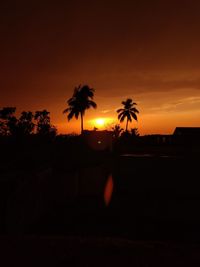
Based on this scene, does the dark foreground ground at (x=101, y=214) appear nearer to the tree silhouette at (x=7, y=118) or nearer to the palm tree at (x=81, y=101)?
the tree silhouette at (x=7, y=118)

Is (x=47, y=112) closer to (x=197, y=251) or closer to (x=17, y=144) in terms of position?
(x=17, y=144)

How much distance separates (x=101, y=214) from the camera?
12.7 metres

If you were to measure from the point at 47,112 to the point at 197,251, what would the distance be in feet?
141

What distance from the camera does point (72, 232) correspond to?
10430 millimetres

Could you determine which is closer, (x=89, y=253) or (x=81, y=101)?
(x=89, y=253)

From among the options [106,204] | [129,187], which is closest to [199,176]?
[129,187]

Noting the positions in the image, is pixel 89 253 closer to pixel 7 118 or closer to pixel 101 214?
pixel 101 214

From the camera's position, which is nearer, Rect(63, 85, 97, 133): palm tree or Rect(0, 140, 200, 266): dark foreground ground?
Rect(0, 140, 200, 266): dark foreground ground

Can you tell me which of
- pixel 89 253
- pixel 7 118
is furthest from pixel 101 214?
pixel 7 118

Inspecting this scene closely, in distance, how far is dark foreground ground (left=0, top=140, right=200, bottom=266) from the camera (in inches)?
263

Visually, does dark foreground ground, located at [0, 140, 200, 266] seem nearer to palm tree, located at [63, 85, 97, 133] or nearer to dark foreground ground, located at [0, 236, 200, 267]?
dark foreground ground, located at [0, 236, 200, 267]

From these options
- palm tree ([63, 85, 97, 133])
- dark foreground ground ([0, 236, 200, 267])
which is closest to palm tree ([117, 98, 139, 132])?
palm tree ([63, 85, 97, 133])

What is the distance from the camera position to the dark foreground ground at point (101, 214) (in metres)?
6.69

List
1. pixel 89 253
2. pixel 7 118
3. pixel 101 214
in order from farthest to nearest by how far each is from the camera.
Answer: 1. pixel 7 118
2. pixel 101 214
3. pixel 89 253
